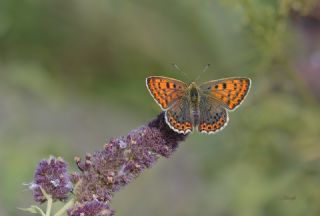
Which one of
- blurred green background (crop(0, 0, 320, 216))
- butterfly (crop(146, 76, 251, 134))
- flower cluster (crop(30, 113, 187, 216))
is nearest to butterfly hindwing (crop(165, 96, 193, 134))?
butterfly (crop(146, 76, 251, 134))

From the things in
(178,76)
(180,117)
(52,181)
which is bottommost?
(52,181)

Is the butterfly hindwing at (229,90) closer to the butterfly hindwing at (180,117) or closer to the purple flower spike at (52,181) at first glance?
the butterfly hindwing at (180,117)

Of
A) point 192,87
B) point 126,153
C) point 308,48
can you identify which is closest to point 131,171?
point 126,153

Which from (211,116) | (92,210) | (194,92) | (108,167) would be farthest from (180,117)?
(92,210)

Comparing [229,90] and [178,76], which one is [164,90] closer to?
[229,90]

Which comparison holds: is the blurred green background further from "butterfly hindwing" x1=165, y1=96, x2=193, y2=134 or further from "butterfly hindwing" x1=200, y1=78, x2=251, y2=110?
"butterfly hindwing" x1=165, y1=96, x2=193, y2=134

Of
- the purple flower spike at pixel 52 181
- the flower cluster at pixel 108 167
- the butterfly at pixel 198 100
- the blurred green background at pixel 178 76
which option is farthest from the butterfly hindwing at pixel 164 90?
the blurred green background at pixel 178 76

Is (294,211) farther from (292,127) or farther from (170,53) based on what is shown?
(170,53)
